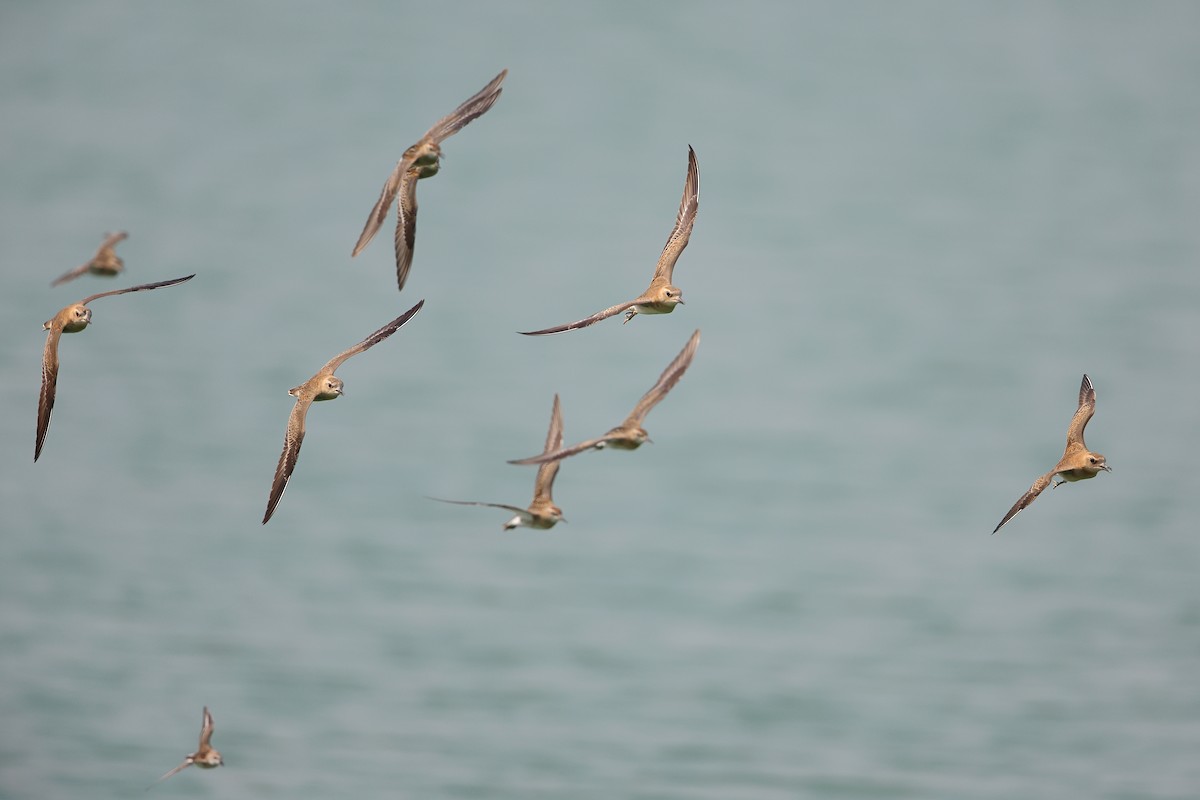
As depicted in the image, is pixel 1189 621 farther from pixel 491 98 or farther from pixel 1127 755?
pixel 491 98

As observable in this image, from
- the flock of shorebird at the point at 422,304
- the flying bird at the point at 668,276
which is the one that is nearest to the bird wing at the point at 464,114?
the flock of shorebird at the point at 422,304

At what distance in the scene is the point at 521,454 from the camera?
65.8m

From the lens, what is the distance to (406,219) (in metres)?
15.5

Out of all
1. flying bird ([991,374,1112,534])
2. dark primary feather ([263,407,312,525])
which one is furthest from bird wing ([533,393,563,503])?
flying bird ([991,374,1112,534])

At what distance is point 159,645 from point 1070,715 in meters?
21.8

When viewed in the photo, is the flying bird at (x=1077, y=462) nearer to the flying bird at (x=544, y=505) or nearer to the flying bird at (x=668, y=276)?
the flying bird at (x=668, y=276)

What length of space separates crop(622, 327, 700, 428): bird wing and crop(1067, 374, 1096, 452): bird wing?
339 centimetres

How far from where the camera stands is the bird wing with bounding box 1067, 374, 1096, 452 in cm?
1576

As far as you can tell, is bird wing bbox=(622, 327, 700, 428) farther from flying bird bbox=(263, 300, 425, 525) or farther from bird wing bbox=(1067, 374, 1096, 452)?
bird wing bbox=(1067, 374, 1096, 452)

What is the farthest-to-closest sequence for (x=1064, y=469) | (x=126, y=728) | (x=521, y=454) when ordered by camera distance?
(x=521, y=454) → (x=126, y=728) → (x=1064, y=469)

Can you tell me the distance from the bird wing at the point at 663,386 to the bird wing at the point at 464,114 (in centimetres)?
266

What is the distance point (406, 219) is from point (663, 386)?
8.76 feet

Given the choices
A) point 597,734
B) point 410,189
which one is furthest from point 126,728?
point 410,189

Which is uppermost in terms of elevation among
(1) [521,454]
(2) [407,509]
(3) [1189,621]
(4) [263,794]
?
(1) [521,454]
